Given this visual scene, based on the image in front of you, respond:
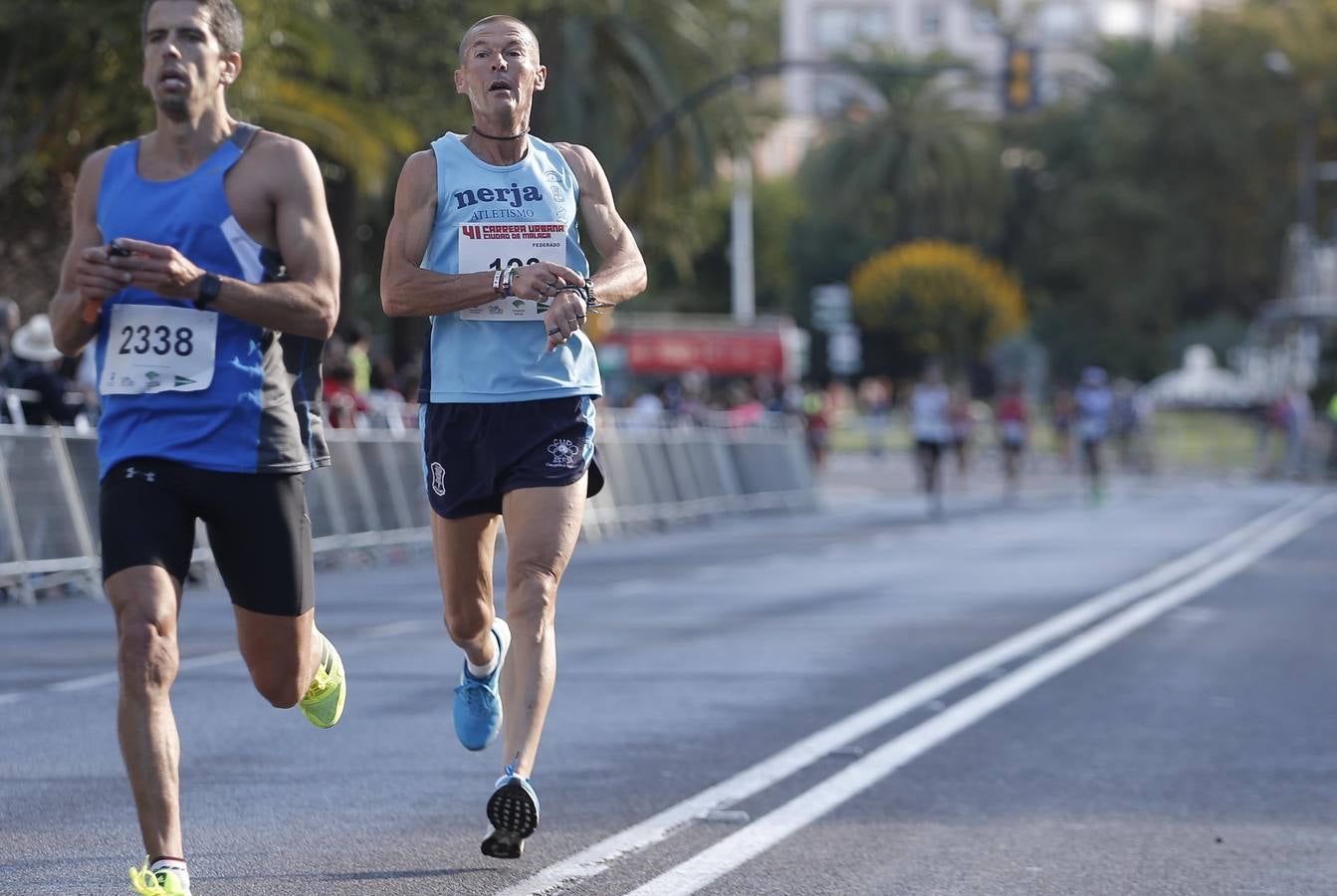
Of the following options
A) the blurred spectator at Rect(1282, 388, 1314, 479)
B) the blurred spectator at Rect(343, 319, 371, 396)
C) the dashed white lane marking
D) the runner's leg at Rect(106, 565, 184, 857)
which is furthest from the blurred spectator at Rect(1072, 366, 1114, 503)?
the runner's leg at Rect(106, 565, 184, 857)

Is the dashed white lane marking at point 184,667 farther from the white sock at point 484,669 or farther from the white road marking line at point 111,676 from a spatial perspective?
the white sock at point 484,669

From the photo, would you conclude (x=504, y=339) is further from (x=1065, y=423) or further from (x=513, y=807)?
(x=1065, y=423)

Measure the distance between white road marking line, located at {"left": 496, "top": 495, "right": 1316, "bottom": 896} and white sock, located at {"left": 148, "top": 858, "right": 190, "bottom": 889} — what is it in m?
0.91

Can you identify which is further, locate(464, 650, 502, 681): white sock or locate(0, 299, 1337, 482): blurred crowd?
locate(0, 299, 1337, 482): blurred crowd

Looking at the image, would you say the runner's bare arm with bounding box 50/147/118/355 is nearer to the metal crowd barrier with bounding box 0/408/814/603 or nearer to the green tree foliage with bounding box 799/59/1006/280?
the metal crowd barrier with bounding box 0/408/814/603

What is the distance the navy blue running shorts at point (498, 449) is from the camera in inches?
229

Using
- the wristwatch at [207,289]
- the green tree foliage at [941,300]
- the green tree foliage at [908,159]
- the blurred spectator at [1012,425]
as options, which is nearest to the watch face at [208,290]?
the wristwatch at [207,289]

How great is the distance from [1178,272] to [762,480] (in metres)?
39.1

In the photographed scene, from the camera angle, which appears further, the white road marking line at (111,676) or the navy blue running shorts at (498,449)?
the white road marking line at (111,676)

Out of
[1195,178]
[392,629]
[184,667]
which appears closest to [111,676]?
[184,667]

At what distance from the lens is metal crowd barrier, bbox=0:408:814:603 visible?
1476cm

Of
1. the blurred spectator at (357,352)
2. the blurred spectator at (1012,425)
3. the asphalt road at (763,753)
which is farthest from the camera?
the blurred spectator at (1012,425)

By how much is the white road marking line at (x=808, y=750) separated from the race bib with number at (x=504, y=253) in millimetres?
1302

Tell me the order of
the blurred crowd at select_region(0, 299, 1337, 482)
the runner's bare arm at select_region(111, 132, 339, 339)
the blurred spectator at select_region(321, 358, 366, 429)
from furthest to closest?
the blurred spectator at select_region(321, 358, 366, 429) → the blurred crowd at select_region(0, 299, 1337, 482) → the runner's bare arm at select_region(111, 132, 339, 339)
